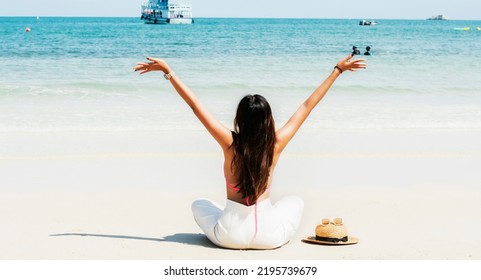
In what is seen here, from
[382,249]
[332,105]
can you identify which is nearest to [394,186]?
[382,249]

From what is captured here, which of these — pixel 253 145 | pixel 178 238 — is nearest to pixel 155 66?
pixel 253 145

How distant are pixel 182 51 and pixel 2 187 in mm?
27861

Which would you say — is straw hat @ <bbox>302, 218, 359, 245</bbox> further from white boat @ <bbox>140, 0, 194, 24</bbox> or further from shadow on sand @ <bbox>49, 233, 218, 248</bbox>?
white boat @ <bbox>140, 0, 194, 24</bbox>

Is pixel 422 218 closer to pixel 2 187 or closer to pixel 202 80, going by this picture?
pixel 2 187

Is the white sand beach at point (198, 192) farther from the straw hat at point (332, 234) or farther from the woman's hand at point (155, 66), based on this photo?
the woman's hand at point (155, 66)

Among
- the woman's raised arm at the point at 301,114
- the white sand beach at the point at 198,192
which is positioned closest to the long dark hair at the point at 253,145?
the woman's raised arm at the point at 301,114

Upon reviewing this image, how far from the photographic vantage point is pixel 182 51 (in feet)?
113

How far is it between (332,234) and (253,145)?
978 mm

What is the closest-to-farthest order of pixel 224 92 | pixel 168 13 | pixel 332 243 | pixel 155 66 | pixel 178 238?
pixel 155 66 < pixel 332 243 < pixel 178 238 < pixel 224 92 < pixel 168 13

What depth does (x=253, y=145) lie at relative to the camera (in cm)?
459

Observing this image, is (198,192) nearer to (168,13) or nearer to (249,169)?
(249,169)

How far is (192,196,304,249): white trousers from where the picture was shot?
475 centimetres

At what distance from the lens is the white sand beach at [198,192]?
503 cm

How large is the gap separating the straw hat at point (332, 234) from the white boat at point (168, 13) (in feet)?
263
